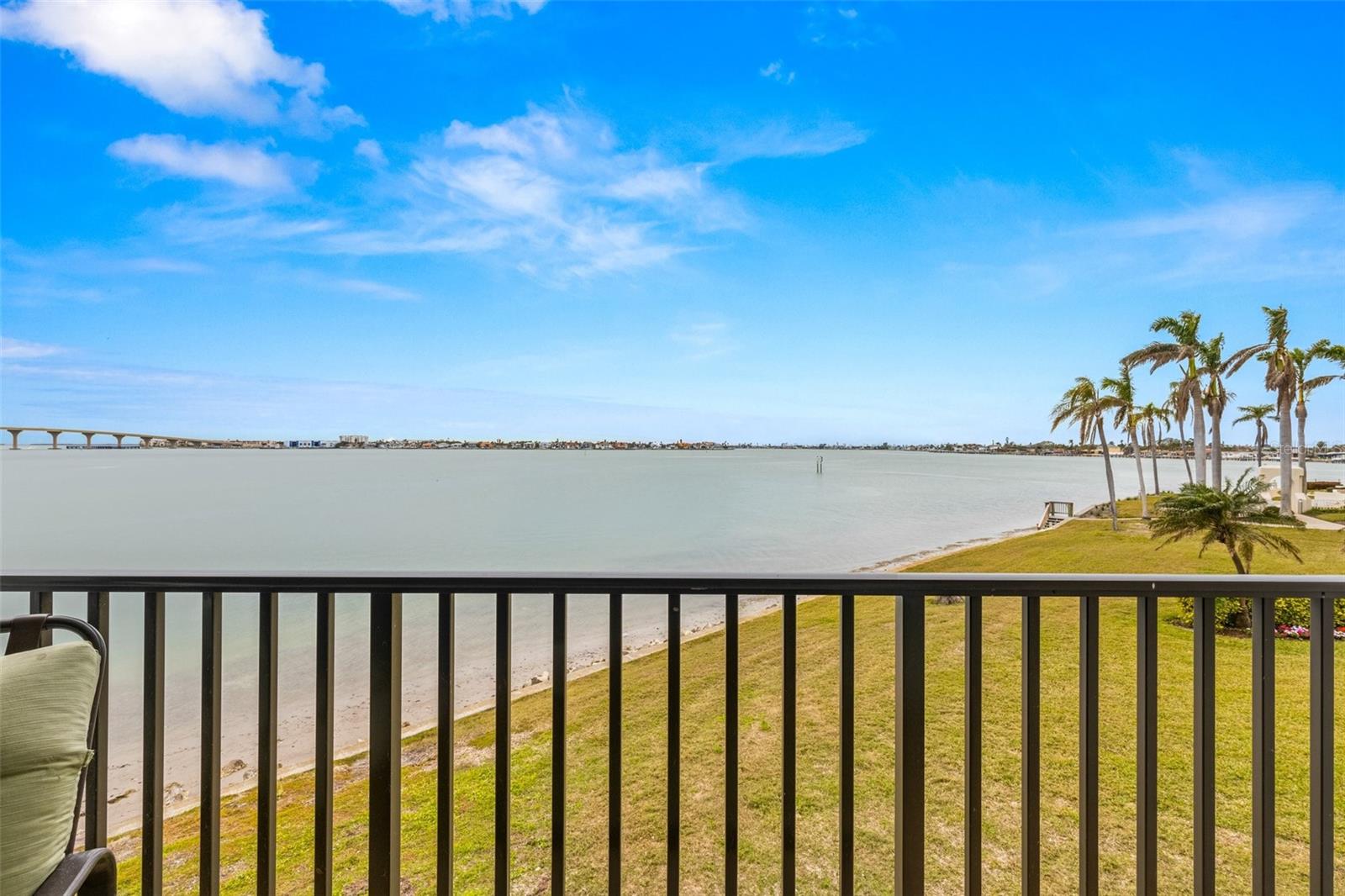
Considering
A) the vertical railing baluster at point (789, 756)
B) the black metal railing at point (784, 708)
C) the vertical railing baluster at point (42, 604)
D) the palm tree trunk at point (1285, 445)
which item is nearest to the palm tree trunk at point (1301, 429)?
the palm tree trunk at point (1285, 445)

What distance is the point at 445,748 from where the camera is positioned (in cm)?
133

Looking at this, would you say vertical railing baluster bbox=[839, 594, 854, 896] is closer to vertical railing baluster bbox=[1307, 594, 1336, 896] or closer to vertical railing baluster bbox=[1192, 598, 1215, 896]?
vertical railing baluster bbox=[1192, 598, 1215, 896]

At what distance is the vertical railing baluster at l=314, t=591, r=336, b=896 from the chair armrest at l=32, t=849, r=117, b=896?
1.21 feet

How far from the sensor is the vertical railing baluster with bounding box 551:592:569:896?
1.34 m

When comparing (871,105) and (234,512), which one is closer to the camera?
(871,105)

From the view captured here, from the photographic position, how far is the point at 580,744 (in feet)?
16.2

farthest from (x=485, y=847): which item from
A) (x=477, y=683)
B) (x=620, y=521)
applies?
(x=620, y=521)

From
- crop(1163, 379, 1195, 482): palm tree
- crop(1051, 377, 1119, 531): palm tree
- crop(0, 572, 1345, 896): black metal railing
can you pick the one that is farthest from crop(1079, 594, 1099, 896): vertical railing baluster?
crop(1051, 377, 1119, 531): palm tree

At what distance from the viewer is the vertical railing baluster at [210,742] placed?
1333mm

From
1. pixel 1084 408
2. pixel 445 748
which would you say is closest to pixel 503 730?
pixel 445 748

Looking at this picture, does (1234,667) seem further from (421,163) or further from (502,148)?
(421,163)

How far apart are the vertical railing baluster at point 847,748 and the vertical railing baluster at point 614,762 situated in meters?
0.52

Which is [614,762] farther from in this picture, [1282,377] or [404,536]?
[1282,377]

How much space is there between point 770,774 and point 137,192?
6.70 meters
